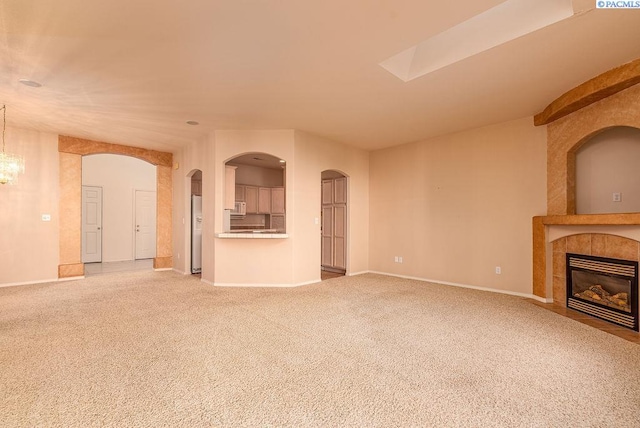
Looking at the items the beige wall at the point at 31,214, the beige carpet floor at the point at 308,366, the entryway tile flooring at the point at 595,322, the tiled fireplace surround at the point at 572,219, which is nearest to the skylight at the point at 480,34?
the tiled fireplace surround at the point at 572,219

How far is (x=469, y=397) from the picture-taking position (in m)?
1.97

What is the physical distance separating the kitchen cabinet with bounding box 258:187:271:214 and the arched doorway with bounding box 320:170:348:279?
235 cm

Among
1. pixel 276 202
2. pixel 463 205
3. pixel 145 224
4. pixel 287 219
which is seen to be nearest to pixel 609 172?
pixel 463 205

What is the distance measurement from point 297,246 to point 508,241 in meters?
3.49

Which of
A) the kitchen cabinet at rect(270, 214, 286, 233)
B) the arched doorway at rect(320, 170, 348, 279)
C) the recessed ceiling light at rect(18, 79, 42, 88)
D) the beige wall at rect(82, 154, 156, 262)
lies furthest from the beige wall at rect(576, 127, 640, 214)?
the beige wall at rect(82, 154, 156, 262)

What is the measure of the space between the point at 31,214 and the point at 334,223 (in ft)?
19.1

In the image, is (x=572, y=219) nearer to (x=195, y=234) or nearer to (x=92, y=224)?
(x=195, y=234)

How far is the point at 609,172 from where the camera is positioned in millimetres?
3887

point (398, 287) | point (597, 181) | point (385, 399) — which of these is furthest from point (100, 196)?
point (597, 181)

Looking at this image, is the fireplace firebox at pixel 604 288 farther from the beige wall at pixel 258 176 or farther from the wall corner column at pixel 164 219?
the wall corner column at pixel 164 219

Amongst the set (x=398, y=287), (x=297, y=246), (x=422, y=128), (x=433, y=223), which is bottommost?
(x=398, y=287)

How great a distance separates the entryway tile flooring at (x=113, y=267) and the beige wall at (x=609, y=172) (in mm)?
8627

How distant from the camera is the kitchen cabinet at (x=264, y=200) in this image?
28.6ft

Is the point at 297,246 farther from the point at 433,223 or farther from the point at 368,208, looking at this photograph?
the point at 433,223
